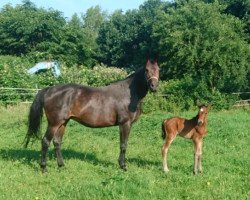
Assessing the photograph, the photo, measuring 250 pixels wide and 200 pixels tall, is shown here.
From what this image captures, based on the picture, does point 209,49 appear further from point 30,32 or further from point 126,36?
point 30,32

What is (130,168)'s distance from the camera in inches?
368

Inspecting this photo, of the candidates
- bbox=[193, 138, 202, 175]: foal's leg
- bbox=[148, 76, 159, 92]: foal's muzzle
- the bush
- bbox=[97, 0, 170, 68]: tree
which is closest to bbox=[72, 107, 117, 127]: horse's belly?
bbox=[148, 76, 159, 92]: foal's muzzle

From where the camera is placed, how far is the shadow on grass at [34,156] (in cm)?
1002

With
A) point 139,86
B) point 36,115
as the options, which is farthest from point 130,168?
point 36,115

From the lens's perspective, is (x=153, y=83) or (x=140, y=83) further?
(x=140, y=83)

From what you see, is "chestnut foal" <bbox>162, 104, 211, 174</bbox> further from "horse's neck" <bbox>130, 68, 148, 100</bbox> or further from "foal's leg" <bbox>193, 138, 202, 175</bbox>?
"horse's neck" <bbox>130, 68, 148, 100</bbox>

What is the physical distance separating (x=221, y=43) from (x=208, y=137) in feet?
41.6

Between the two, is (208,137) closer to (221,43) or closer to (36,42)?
(221,43)

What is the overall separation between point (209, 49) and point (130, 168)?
1694 centimetres

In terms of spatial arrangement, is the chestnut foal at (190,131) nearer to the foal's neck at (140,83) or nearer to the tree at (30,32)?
the foal's neck at (140,83)

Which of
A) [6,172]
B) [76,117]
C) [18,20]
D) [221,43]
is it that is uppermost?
[18,20]

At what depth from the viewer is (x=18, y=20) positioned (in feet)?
166

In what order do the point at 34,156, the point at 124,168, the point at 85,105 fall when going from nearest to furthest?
the point at 124,168
the point at 85,105
the point at 34,156

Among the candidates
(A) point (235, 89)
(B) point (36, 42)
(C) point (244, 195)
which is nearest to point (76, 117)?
(C) point (244, 195)
